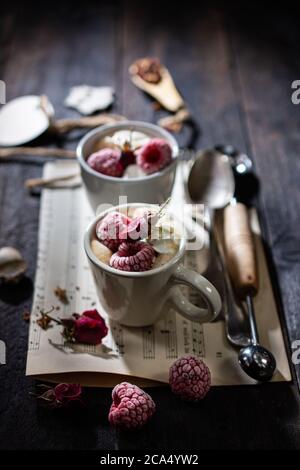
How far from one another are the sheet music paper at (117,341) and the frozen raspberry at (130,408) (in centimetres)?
5

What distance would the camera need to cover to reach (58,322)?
74 centimetres

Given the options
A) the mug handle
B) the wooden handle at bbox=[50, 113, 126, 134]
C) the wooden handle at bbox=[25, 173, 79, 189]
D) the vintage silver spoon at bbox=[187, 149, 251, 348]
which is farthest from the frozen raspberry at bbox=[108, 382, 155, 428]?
the wooden handle at bbox=[50, 113, 126, 134]

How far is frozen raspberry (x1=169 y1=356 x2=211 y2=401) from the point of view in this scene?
64 centimetres

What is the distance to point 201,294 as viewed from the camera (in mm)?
667

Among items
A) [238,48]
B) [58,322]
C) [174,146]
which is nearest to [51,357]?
[58,322]

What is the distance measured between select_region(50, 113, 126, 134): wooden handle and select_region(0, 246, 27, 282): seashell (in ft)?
1.09

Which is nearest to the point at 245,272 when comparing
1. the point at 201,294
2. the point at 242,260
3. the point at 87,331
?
the point at 242,260

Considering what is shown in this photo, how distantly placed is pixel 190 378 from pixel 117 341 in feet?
0.40

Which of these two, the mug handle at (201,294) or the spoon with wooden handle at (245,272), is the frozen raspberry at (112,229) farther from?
the spoon with wooden handle at (245,272)

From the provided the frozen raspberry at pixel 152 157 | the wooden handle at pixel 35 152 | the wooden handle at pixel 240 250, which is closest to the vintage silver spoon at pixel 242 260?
the wooden handle at pixel 240 250

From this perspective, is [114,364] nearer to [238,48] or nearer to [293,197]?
[293,197]

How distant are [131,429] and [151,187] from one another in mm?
332

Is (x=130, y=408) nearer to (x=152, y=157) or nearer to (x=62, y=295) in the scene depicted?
(x=62, y=295)

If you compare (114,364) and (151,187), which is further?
(151,187)
